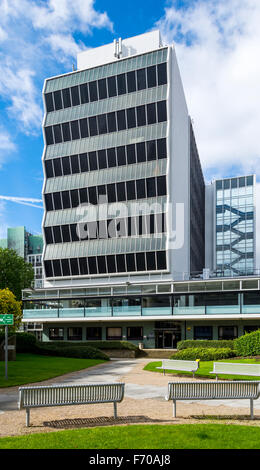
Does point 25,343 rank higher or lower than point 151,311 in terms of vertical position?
lower

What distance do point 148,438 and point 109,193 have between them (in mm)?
48172

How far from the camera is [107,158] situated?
56.8 metres

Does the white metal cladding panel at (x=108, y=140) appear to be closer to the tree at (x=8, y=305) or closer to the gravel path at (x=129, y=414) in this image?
the tree at (x=8, y=305)

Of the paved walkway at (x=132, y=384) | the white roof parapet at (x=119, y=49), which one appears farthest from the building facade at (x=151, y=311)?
the white roof parapet at (x=119, y=49)

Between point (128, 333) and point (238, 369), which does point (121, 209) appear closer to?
point (128, 333)

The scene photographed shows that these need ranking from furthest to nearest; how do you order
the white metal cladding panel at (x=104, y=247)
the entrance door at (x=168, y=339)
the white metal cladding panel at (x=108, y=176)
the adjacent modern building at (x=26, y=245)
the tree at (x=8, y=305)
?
the adjacent modern building at (x=26, y=245) → the white metal cladding panel at (x=108, y=176) → the white metal cladding panel at (x=104, y=247) → the entrance door at (x=168, y=339) → the tree at (x=8, y=305)

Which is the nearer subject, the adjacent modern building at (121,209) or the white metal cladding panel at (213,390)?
the white metal cladding panel at (213,390)

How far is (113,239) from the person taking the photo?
5525cm

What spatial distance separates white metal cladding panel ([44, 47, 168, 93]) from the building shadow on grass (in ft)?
163

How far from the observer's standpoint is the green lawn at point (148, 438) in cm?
840

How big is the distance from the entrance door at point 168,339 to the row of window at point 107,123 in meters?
24.5

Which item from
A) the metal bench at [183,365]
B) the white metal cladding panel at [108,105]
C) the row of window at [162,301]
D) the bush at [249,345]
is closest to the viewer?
the metal bench at [183,365]

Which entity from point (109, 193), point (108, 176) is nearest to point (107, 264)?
point (109, 193)
